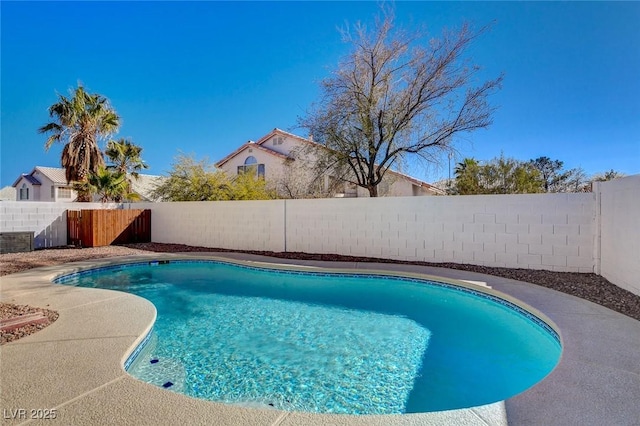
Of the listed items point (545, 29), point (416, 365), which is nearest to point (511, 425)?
point (416, 365)

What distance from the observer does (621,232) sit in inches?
231

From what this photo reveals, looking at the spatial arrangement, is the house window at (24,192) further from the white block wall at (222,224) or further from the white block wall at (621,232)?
the white block wall at (621,232)

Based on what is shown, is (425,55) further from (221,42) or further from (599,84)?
(221,42)

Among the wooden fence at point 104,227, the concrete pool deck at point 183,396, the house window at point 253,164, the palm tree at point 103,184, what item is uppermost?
the house window at point 253,164

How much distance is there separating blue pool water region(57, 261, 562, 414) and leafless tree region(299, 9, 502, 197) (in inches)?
209

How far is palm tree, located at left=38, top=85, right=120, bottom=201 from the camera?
15.7m

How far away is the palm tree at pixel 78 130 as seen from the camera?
51.5 ft

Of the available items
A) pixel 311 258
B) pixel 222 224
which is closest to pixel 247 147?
pixel 222 224

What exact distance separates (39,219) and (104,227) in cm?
220

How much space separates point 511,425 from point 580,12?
434 inches

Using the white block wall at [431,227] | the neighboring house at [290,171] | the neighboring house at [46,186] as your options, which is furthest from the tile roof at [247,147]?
the neighboring house at [46,186]

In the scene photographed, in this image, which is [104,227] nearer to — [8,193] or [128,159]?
[128,159]

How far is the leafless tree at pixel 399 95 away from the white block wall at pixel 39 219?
35.6ft

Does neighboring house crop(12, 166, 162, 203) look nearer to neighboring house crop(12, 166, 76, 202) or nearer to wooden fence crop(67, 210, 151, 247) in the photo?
neighboring house crop(12, 166, 76, 202)
